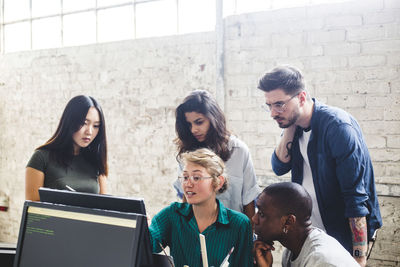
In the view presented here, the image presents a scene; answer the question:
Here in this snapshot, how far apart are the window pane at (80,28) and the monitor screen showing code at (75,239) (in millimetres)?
3303

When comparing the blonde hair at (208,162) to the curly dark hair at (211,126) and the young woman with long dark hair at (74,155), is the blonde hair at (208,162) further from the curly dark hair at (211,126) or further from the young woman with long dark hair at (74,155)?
the young woman with long dark hair at (74,155)

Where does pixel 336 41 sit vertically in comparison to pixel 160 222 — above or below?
above

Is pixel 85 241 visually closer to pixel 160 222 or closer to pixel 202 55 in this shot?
pixel 160 222

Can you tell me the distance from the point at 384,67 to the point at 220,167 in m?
1.70

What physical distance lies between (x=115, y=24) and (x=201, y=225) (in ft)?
9.74

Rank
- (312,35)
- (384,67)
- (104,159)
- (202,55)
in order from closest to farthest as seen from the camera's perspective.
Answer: (104,159) < (384,67) < (312,35) < (202,55)

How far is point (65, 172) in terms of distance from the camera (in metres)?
1.99

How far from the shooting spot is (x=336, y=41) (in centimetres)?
287

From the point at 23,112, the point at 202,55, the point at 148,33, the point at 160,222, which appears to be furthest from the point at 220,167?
the point at 23,112

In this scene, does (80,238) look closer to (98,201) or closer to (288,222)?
(98,201)

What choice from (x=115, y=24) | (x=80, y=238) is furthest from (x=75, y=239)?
(x=115, y=24)

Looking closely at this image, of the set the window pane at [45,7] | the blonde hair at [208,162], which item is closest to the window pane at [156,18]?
the window pane at [45,7]

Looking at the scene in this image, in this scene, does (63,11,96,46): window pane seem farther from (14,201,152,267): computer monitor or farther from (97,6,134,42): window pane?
(14,201,152,267): computer monitor

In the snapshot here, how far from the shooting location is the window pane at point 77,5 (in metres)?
4.12
